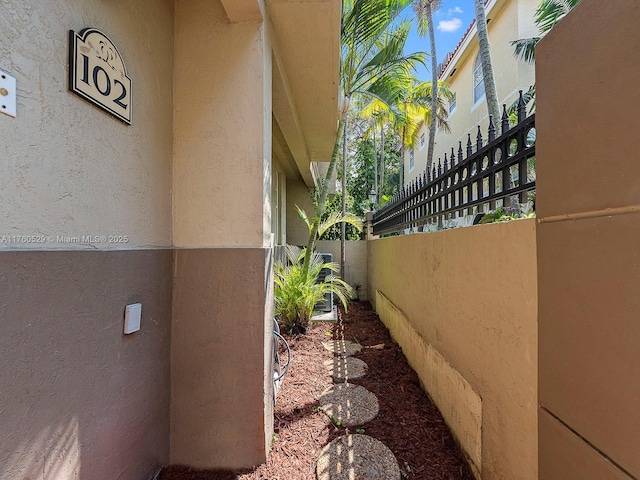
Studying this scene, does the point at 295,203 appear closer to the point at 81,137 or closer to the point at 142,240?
the point at 142,240

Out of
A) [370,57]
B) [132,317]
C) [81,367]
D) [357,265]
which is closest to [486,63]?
[370,57]

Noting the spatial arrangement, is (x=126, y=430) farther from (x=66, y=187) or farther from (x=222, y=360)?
(x=66, y=187)

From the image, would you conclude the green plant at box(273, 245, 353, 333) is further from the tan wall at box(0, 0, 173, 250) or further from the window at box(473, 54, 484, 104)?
the window at box(473, 54, 484, 104)

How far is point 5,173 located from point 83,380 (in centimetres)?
94

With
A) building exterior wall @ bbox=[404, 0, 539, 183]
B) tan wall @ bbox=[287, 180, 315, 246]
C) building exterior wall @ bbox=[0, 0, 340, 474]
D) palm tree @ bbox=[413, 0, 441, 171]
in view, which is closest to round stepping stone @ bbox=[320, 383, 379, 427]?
building exterior wall @ bbox=[0, 0, 340, 474]

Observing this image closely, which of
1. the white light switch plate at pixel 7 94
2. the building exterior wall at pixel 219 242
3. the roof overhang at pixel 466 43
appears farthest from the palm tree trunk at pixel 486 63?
the white light switch plate at pixel 7 94

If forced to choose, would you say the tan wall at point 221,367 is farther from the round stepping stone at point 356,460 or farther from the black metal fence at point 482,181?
the black metal fence at point 482,181

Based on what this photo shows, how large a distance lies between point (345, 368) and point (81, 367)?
2898 mm

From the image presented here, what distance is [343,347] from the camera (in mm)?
4574

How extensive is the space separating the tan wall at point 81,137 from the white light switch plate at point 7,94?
2cm

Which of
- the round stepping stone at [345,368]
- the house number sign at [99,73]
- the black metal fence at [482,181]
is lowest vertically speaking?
the round stepping stone at [345,368]

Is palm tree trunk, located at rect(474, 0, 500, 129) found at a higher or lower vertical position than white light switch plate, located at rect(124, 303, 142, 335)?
higher

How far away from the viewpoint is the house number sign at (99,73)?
1438 mm

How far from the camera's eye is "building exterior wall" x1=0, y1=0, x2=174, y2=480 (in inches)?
47.0
